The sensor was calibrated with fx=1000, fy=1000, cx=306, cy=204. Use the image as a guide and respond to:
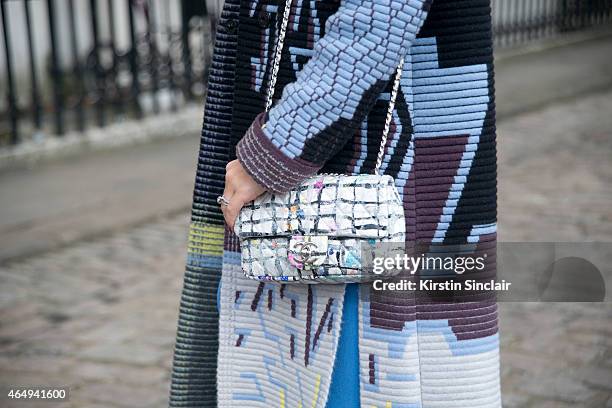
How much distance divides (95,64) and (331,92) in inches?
252

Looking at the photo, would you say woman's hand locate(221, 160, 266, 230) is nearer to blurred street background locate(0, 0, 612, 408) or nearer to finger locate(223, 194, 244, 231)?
finger locate(223, 194, 244, 231)

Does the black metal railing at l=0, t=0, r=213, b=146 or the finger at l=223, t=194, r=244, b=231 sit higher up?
the finger at l=223, t=194, r=244, b=231

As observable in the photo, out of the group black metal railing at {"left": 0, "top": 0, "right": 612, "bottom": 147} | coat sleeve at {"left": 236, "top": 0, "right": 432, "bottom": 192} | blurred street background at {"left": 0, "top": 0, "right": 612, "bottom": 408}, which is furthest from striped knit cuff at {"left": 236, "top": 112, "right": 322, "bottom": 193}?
black metal railing at {"left": 0, "top": 0, "right": 612, "bottom": 147}

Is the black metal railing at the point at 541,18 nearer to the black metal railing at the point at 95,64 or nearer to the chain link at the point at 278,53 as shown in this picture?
the black metal railing at the point at 95,64

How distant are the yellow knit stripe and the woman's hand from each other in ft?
0.94

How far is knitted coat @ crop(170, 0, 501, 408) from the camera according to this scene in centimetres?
169

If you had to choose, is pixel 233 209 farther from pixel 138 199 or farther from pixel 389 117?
pixel 138 199

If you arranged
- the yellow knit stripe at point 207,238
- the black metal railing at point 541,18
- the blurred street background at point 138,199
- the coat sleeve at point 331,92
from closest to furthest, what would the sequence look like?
the coat sleeve at point 331,92
the yellow knit stripe at point 207,238
the blurred street background at point 138,199
the black metal railing at point 541,18

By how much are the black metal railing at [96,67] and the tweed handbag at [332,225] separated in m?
5.36

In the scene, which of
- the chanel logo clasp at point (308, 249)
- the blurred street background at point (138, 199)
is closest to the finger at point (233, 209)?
the chanel logo clasp at point (308, 249)

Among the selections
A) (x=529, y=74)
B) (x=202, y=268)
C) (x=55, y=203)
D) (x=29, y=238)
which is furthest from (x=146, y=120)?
(x=202, y=268)

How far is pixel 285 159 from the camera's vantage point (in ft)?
5.69

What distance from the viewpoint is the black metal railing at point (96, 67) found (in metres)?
7.15

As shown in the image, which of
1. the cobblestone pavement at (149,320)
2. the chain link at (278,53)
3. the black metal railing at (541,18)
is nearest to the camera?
the chain link at (278,53)
